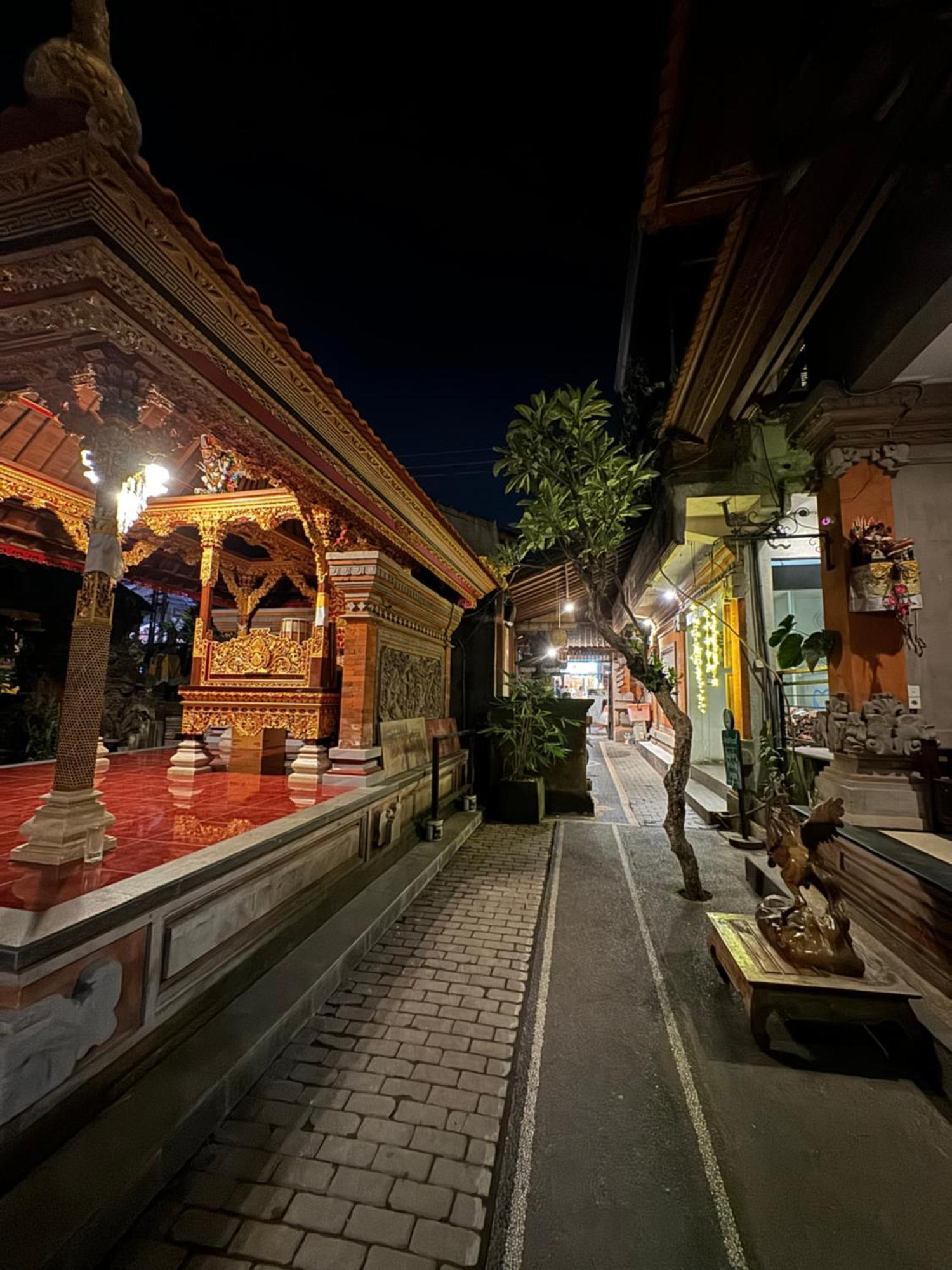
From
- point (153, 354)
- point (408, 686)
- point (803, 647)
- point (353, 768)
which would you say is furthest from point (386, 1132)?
point (803, 647)

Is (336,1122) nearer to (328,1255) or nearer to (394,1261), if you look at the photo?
(328,1255)

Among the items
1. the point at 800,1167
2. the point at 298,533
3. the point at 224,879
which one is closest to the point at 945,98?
the point at 800,1167

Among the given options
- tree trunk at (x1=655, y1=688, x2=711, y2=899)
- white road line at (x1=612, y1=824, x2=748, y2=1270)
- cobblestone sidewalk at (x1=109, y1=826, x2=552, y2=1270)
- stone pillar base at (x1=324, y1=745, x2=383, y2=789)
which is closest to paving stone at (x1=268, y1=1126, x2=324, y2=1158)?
cobblestone sidewalk at (x1=109, y1=826, x2=552, y2=1270)

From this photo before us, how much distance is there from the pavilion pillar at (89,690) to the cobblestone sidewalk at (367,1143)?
1444 millimetres

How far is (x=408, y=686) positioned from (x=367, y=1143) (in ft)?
14.4

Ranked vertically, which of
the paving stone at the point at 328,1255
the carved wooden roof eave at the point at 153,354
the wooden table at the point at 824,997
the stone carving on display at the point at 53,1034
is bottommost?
the paving stone at the point at 328,1255

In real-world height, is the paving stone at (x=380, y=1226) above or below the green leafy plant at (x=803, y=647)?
below

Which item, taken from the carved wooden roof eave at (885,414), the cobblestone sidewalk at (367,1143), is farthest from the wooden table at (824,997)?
the carved wooden roof eave at (885,414)

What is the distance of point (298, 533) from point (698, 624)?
6712mm

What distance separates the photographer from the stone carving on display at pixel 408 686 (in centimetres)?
541

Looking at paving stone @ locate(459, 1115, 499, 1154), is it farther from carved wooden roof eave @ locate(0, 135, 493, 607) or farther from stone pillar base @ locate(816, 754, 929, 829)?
carved wooden roof eave @ locate(0, 135, 493, 607)

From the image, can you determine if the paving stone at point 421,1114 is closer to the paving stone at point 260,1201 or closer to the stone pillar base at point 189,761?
the paving stone at point 260,1201

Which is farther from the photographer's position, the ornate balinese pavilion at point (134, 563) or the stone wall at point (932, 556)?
the stone wall at point (932, 556)

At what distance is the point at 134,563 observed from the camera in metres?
5.86
